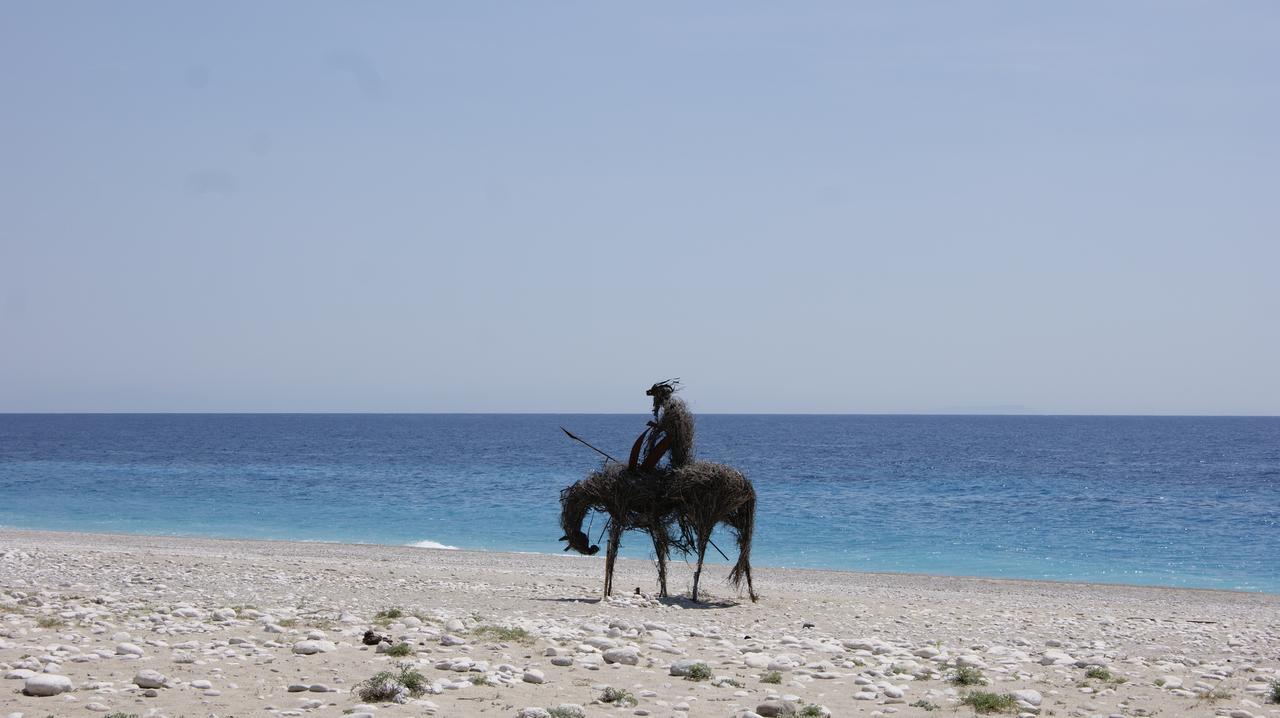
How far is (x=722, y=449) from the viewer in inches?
3964

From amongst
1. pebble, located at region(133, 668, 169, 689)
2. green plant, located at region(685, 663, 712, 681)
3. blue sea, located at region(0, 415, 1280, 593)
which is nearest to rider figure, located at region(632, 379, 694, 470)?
green plant, located at region(685, 663, 712, 681)

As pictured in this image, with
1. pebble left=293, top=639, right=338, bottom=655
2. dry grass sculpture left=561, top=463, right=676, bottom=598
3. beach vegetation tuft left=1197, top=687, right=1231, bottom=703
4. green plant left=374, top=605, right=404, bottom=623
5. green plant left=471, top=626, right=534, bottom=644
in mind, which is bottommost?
green plant left=374, top=605, right=404, bottom=623

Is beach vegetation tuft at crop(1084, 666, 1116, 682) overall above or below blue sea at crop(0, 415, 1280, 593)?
above

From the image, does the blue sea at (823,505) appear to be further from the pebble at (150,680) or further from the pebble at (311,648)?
the pebble at (150,680)

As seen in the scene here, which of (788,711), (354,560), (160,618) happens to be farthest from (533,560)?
(788,711)

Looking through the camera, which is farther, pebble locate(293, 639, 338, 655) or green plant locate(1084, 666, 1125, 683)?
green plant locate(1084, 666, 1125, 683)

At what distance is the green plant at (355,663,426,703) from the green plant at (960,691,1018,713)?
4399 mm

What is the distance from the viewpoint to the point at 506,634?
11.1m

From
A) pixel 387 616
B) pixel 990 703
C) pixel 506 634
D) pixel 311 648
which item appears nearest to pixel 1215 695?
pixel 990 703

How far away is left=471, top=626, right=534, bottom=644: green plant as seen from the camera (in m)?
10.9

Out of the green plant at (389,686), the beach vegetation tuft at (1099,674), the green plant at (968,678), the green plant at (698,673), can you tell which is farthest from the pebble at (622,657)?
the beach vegetation tuft at (1099,674)

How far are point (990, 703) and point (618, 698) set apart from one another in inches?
118

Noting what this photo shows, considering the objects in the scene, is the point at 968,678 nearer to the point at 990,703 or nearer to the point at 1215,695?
the point at 990,703

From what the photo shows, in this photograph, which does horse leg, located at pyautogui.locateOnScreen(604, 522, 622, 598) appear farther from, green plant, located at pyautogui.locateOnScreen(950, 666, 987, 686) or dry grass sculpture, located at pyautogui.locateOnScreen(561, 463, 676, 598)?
green plant, located at pyautogui.locateOnScreen(950, 666, 987, 686)
